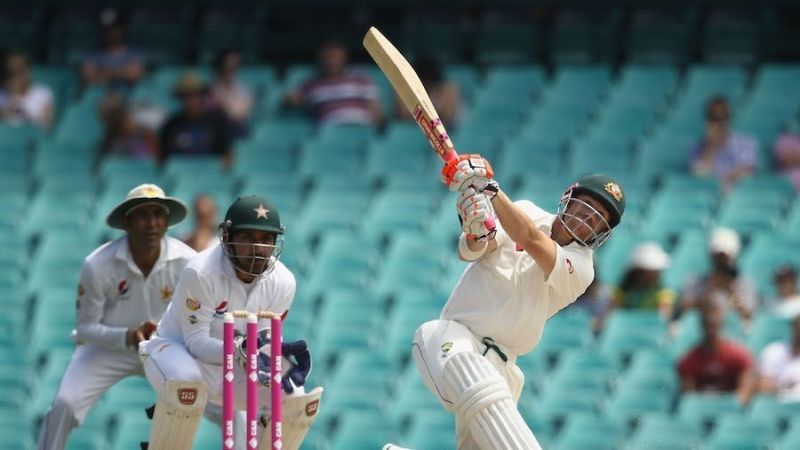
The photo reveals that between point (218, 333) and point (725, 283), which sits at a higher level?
point (725, 283)

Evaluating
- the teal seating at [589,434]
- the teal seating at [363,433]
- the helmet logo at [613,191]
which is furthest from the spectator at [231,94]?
the helmet logo at [613,191]

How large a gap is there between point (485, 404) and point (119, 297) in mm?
2185

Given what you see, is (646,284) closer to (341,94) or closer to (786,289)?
(786,289)

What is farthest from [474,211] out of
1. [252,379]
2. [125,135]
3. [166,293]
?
[125,135]

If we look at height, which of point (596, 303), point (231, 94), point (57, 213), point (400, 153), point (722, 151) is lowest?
point (596, 303)

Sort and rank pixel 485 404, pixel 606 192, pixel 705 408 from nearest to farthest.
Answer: pixel 485 404
pixel 606 192
pixel 705 408

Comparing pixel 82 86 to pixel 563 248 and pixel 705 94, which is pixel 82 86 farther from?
pixel 563 248

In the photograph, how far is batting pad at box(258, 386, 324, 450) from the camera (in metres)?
7.90

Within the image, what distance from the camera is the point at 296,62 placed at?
49.0 ft

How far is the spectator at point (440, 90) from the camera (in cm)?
1335

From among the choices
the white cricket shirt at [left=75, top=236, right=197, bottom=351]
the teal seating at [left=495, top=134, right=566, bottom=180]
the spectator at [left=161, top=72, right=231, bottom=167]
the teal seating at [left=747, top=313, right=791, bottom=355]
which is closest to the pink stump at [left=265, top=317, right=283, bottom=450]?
the white cricket shirt at [left=75, top=236, right=197, bottom=351]

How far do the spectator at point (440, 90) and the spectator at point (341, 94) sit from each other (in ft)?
1.51

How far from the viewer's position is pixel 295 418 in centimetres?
793

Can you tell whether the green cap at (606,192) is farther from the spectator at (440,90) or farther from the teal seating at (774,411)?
the spectator at (440,90)
